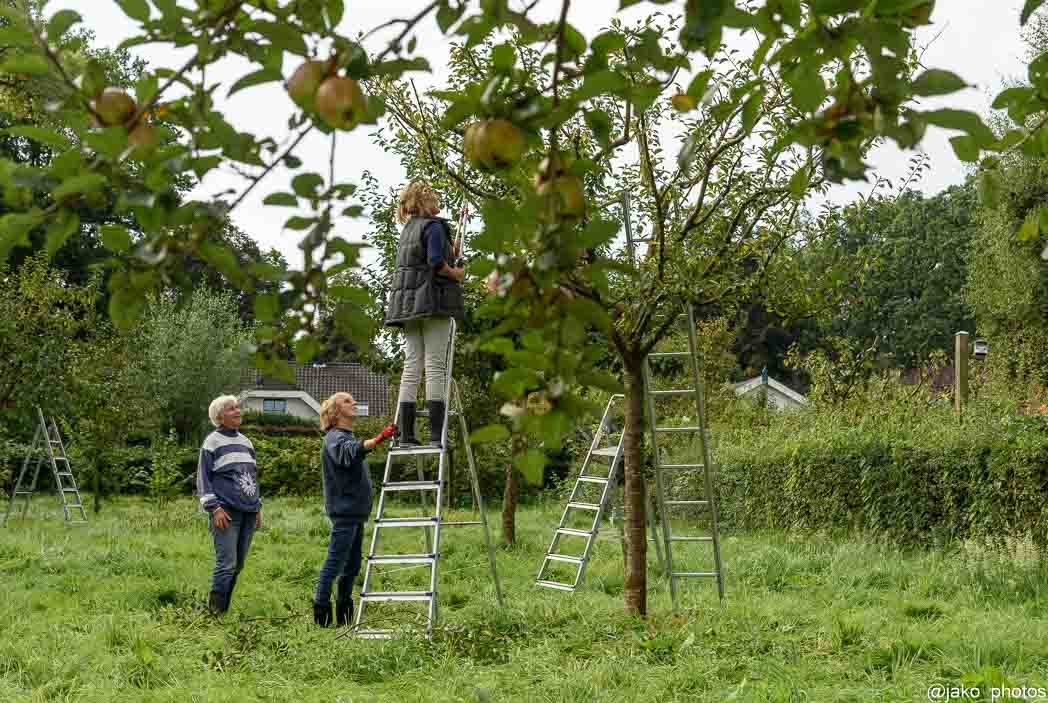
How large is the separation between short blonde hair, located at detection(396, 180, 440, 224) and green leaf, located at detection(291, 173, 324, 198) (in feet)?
16.5

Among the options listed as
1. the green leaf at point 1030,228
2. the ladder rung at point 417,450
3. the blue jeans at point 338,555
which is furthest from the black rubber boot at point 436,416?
the green leaf at point 1030,228

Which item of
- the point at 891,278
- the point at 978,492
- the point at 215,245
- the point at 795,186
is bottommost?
the point at 978,492

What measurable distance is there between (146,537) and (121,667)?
6095mm

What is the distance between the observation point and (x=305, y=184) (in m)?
1.53

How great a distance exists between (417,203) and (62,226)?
17.0 feet

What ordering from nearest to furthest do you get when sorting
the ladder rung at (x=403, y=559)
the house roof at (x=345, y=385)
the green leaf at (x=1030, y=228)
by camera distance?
1. the green leaf at (x=1030, y=228)
2. the ladder rung at (x=403, y=559)
3. the house roof at (x=345, y=385)

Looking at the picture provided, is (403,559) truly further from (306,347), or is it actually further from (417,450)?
(306,347)

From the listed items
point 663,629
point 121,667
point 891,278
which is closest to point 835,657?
point 663,629

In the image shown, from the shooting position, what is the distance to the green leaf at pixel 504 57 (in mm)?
1376

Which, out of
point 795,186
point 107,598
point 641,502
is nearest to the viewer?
point 795,186

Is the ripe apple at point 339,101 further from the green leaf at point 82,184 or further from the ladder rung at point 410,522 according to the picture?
the ladder rung at point 410,522

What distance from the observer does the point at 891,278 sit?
40312mm

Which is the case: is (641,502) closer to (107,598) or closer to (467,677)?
(467,677)

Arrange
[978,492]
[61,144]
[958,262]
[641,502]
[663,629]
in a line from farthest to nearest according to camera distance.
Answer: [958,262] → [978,492] → [641,502] → [663,629] → [61,144]
